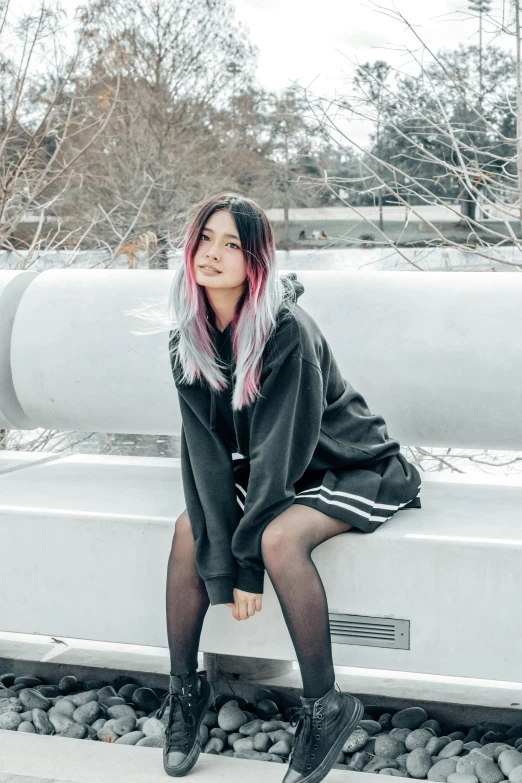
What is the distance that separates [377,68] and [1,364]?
202 cm

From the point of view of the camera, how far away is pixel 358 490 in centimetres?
224

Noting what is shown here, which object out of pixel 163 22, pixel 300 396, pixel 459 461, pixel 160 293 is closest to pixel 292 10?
pixel 459 461

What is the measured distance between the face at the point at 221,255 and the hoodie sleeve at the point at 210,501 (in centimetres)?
28

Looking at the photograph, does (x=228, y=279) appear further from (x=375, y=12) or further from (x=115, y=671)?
(x=375, y=12)

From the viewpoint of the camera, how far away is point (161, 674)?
9.60ft

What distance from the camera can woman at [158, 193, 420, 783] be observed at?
2104 millimetres

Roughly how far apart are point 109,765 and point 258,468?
2.61 ft

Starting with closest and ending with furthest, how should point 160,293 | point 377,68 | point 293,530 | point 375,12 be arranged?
point 293,530 → point 160,293 → point 375,12 → point 377,68

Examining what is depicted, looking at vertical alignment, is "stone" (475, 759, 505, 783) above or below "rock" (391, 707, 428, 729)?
above

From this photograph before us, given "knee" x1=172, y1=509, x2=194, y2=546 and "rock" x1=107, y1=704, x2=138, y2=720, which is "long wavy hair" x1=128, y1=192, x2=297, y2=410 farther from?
"rock" x1=107, y1=704, x2=138, y2=720

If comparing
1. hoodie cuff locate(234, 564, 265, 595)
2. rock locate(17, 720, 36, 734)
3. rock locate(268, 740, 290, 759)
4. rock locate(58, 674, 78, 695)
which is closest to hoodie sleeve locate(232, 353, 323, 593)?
hoodie cuff locate(234, 564, 265, 595)

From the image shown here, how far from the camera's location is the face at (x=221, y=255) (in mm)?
2258

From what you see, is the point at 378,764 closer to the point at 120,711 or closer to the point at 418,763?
the point at 418,763

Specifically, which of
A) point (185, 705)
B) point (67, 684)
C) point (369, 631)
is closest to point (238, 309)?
point (369, 631)
